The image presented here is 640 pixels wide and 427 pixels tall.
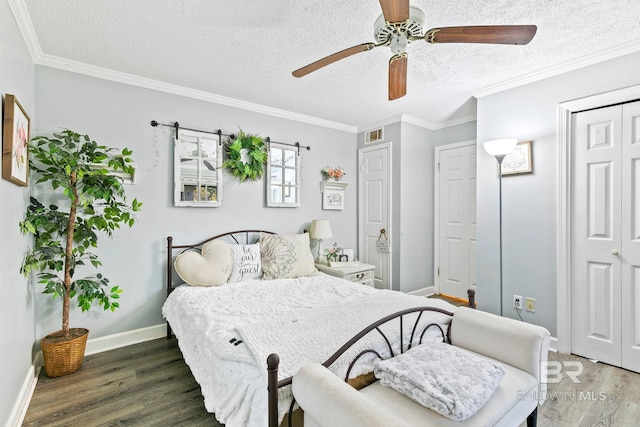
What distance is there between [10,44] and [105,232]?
1521 mm

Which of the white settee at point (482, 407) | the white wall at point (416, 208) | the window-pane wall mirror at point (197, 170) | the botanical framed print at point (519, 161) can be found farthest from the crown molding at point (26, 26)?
the botanical framed print at point (519, 161)

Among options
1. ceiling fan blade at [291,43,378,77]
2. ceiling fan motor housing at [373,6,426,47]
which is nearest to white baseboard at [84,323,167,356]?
ceiling fan blade at [291,43,378,77]

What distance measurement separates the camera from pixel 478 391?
1299 millimetres

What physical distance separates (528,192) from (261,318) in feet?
8.82

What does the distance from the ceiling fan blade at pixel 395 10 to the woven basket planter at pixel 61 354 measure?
3050 mm

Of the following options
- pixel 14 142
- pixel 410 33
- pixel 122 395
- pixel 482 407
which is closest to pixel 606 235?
pixel 482 407

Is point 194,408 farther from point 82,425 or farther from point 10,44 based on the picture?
point 10,44

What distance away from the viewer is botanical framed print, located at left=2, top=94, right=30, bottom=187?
1.67 meters

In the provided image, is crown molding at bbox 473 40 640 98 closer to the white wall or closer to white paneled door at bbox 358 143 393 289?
the white wall

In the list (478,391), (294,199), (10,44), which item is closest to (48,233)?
(10,44)

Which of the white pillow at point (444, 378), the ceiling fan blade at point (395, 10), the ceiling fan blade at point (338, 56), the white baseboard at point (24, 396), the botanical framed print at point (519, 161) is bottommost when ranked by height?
the white baseboard at point (24, 396)

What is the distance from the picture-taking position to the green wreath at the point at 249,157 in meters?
3.43

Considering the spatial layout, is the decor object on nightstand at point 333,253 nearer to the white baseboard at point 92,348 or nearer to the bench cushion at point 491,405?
the white baseboard at point 92,348

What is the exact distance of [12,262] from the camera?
1.82 meters
